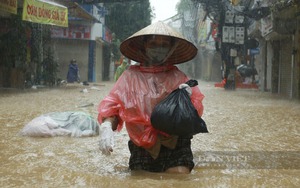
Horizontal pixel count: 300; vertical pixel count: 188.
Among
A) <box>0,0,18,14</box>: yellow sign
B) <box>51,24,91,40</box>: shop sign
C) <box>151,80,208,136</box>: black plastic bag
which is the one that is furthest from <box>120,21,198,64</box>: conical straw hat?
<box>51,24,91,40</box>: shop sign

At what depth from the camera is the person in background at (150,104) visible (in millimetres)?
2979

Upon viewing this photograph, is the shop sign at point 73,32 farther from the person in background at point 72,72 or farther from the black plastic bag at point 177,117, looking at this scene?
the black plastic bag at point 177,117

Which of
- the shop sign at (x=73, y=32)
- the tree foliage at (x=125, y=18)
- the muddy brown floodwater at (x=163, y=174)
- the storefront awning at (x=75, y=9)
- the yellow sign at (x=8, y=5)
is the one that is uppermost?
the tree foliage at (x=125, y=18)

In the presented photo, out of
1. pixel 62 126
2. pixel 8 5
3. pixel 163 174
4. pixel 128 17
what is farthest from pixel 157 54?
pixel 128 17

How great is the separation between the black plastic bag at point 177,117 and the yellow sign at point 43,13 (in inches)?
447

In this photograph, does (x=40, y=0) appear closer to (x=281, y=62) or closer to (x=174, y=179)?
(x=281, y=62)

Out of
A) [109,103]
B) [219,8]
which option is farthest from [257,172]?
[219,8]

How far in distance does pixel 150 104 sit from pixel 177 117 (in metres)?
0.33

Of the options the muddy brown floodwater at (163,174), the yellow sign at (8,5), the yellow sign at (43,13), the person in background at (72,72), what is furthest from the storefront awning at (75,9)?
the muddy brown floodwater at (163,174)

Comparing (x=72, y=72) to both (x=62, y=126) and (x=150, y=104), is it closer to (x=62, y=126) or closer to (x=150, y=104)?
(x=62, y=126)

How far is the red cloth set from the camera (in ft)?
9.73

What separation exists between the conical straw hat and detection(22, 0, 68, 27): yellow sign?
34.8 ft

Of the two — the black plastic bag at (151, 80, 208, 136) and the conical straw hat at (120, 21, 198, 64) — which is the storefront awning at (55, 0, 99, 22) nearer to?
the conical straw hat at (120, 21, 198, 64)

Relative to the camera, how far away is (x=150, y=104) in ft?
9.83
